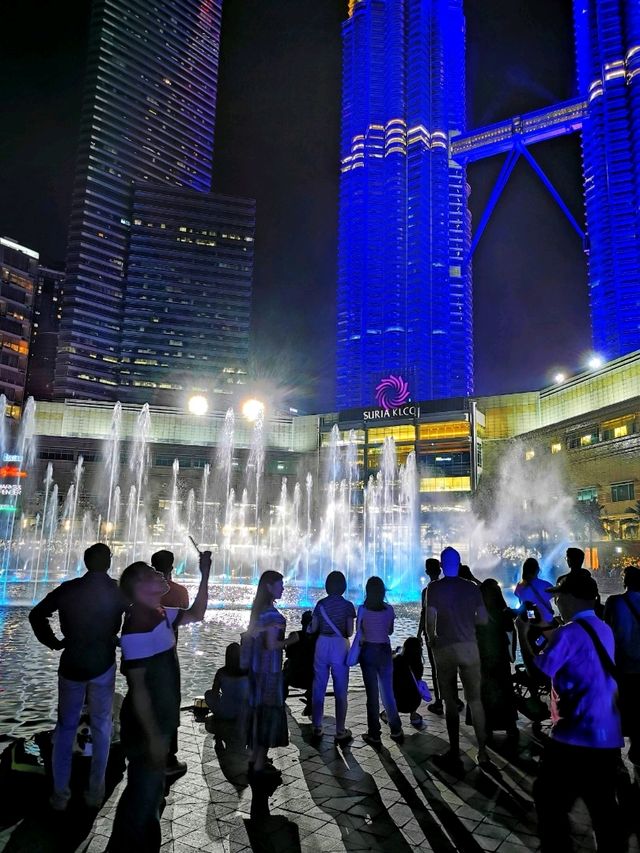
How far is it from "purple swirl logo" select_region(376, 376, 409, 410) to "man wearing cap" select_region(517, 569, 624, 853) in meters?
75.3

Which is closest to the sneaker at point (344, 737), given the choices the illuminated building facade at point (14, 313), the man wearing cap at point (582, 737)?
the man wearing cap at point (582, 737)

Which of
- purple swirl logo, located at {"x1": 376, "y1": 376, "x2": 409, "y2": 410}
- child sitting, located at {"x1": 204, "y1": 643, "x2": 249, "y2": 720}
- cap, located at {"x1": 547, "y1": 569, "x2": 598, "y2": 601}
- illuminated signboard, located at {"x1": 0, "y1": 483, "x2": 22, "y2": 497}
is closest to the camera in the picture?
cap, located at {"x1": 547, "y1": 569, "x2": 598, "y2": 601}

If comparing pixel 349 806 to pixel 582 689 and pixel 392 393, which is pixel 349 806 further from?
pixel 392 393

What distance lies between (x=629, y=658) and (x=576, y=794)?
2.36m

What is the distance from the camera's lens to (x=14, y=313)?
286ft

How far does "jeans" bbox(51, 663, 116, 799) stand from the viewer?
170 inches

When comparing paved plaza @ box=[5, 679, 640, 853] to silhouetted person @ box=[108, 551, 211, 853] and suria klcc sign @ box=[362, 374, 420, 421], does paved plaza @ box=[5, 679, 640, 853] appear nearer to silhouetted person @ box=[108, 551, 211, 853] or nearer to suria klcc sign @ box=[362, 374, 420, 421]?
silhouetted person @ box=[108, 551, 211, 853]

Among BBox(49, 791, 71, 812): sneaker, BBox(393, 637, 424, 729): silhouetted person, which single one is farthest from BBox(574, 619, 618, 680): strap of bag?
BBox(49, 791, 71, 812): sneaker

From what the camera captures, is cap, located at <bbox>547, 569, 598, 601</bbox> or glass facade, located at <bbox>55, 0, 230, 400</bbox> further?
glass facade, located at <bbox>55, 0, 230, 400</bbox>

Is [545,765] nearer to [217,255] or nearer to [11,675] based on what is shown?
[11,675]

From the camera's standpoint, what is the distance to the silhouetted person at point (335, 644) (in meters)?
6.08

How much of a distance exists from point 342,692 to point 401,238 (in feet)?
347

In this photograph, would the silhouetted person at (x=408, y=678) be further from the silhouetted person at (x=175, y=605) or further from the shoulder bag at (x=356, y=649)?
the silhouetted person at (x=175, y=605)

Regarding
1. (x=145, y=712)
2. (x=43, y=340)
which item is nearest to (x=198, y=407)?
(x=145, y=712)
